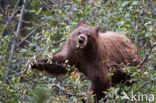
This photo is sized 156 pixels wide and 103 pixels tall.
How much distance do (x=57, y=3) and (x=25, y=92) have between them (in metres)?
3.42

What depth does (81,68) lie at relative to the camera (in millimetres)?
6617

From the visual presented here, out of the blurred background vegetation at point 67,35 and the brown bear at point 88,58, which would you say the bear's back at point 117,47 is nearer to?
the brown bear at point 88,58

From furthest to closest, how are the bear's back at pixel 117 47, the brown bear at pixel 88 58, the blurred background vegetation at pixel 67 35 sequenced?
the bear's back at pixel 117 47 → the brown bear at pixel 88 58 → the blurred background vegetation at pixel 67 35

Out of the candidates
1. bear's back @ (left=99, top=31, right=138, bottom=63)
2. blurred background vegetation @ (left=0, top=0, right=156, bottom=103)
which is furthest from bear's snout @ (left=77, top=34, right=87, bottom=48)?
bear's back @ (left=99, top=31, right=138, bottom=63)

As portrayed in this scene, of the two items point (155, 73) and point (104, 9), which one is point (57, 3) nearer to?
point (104, 9)

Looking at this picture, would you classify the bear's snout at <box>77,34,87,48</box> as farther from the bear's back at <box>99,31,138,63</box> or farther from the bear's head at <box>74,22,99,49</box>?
the bear's back at <box>99,31,138,63</box>

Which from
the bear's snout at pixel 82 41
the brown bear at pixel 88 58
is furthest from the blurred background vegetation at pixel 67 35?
the bear's snout at pixel 82 41

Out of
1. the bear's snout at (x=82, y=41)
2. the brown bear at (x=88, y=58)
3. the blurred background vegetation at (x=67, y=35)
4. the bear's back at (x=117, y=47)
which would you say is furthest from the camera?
the bear's back at (x=117, y=47)

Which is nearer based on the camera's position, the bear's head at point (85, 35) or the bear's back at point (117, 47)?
the bear's head at point (85, 35)

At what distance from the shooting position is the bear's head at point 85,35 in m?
5.99

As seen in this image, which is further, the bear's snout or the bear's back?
the bear's back

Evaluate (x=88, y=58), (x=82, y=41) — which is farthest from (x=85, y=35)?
(x=88, y=58)

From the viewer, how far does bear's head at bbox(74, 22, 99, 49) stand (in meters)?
5.99

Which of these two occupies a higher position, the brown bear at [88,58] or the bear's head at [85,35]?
the bear's head at [85,35]
